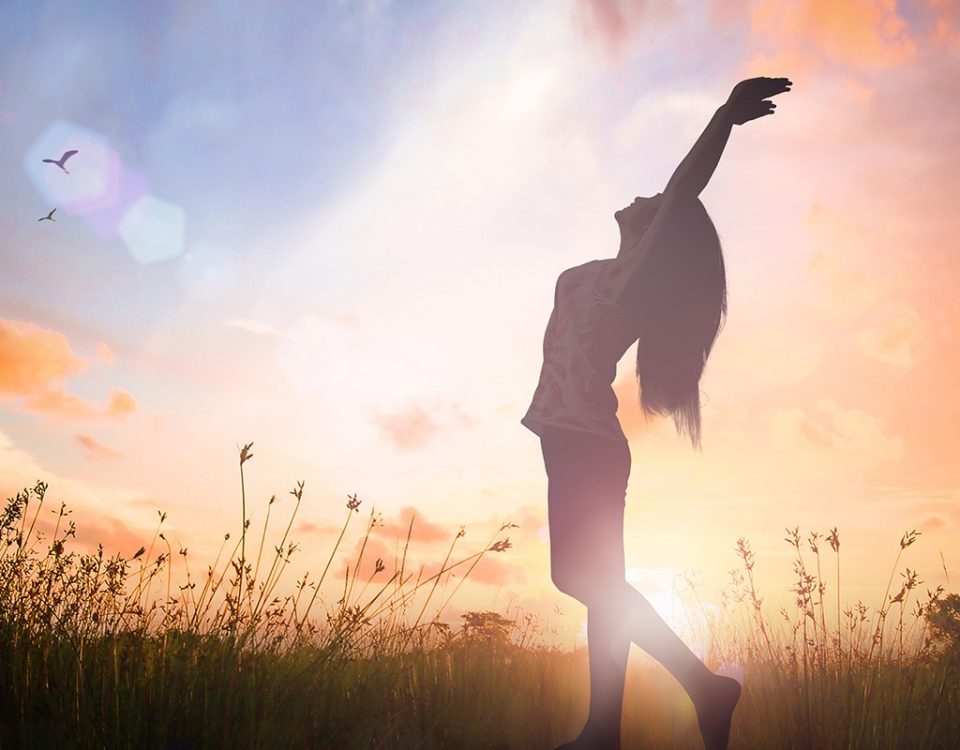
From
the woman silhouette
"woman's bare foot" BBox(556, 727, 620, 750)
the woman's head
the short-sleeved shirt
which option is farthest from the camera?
the woman's head

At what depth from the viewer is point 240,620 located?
298 centimetres

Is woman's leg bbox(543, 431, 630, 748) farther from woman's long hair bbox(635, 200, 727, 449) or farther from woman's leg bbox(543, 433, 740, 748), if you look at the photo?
woman's long hair bbox(635, 200, 727, 449)

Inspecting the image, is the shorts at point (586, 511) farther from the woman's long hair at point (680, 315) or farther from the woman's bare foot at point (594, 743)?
the woman's long hair at point (680, 315)

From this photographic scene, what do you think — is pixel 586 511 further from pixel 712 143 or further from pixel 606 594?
pixel 712 143

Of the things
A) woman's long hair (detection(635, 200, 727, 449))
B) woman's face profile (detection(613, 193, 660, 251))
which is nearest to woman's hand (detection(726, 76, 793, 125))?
woman's long hair (detection(635, 200, 727, 449))

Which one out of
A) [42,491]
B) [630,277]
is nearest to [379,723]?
[42,491]

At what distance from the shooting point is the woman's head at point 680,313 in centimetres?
338

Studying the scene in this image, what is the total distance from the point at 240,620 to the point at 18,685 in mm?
922

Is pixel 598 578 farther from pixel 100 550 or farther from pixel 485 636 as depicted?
pixel 485 636

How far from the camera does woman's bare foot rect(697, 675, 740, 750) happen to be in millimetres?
2902

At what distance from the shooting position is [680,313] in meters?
3.71

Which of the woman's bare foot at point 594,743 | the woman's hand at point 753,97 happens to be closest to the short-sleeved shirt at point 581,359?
the woman's hand at point 753,97

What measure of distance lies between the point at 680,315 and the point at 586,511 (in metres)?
1.27

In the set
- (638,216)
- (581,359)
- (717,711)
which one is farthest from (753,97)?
(717,711)
